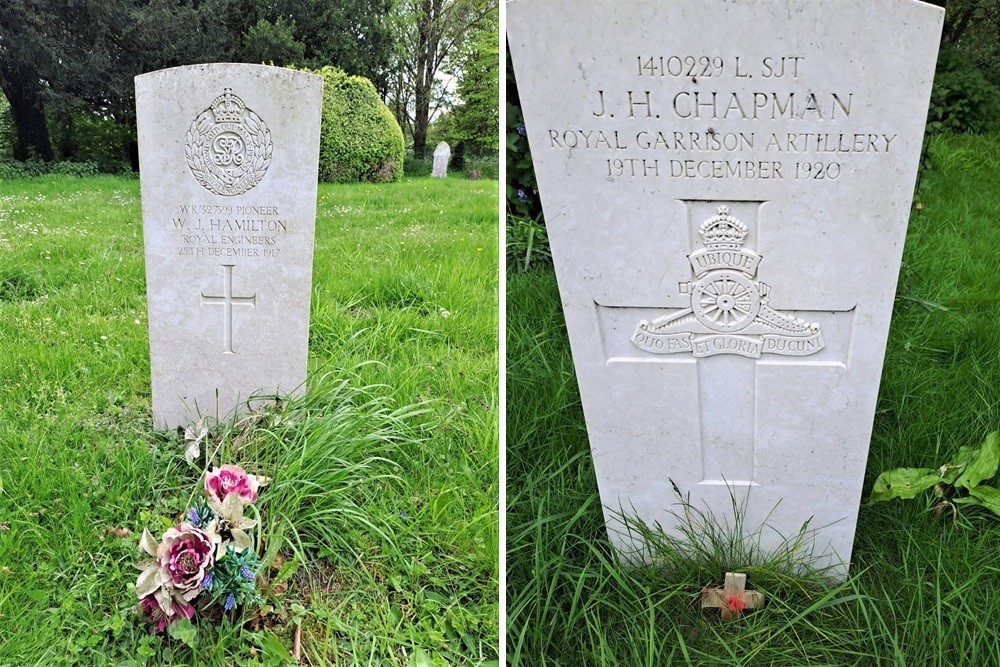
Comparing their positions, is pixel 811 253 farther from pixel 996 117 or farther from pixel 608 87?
pixel 996 117

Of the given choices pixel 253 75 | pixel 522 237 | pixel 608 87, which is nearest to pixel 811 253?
pixel 608 87

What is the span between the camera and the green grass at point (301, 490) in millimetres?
2072

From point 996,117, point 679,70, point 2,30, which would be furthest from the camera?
point 2,30

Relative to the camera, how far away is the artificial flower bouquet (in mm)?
1949

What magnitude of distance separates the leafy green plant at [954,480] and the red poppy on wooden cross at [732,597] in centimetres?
52

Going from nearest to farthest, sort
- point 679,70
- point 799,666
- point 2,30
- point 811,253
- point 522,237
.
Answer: point 679,70
point 811,253
point 799,666
point 522,237
point 2,30

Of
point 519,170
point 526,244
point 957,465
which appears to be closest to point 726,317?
point 957,465

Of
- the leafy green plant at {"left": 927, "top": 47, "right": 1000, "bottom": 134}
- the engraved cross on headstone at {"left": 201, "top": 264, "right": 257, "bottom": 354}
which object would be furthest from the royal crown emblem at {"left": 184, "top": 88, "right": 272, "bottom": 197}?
the leafy green plant at {"left": 927, "top": 47, "right": 1000, "bottom": 134}

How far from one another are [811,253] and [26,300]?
435cm

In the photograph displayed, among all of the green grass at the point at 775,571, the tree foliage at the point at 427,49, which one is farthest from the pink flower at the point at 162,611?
the tree foliage at the point at 427,49

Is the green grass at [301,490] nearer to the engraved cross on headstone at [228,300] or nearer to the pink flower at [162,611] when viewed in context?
the pink flower at [162,611]

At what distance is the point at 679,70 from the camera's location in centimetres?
163

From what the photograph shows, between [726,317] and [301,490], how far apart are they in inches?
53.8

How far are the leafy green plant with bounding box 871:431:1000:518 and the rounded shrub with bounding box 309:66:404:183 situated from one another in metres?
9.82
